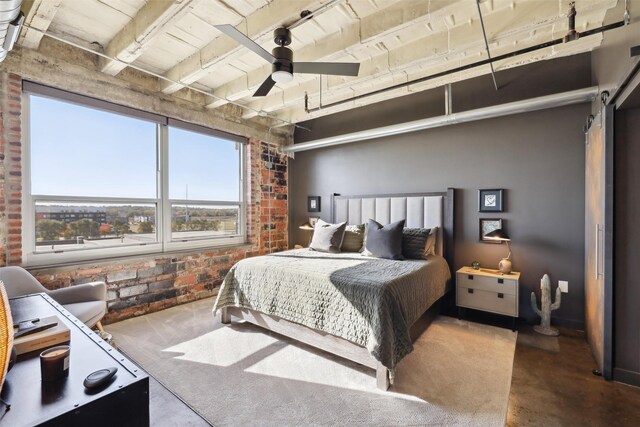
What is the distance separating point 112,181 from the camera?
359 cm

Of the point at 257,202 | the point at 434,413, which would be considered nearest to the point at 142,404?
the point at 434,413

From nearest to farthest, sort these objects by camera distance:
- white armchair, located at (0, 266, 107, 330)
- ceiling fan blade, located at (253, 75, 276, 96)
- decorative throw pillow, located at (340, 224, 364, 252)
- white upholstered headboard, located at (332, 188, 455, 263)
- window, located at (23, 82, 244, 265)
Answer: white armchair, located at (0, 266, 107, 330), ceiling fan blade, located at (253, 75, 276, 96), window, located at (23, 82, 244, 265), white upholstered headboard, located at (332, 188, 455, 263), decorative throw pillow, located at (340, 224, 364, 252)

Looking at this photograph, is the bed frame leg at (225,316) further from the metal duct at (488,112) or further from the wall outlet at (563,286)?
the wall outlet at (563,286)

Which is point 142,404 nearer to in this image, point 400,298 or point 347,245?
point 400,298

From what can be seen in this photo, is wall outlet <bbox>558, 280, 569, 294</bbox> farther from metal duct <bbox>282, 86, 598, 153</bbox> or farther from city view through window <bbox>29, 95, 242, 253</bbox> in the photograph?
city view through window <bbox>29, 95, 242, 253</bbox>

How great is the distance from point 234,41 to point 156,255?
2.76 meters

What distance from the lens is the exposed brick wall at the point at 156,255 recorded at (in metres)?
2.82

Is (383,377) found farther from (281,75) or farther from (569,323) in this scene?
(569,323)

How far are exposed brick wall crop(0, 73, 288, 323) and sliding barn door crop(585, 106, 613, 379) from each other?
4341 millimetres

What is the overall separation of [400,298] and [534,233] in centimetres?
217

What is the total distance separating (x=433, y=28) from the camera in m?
2.73

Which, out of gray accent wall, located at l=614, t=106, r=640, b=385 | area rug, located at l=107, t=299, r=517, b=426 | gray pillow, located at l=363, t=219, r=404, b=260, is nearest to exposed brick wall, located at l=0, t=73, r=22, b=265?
area rug, located at l=107, t=299, r=517, b=426

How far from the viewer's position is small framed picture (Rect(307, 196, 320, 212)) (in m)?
5.37

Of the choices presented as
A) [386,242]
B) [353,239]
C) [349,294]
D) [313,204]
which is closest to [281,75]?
[349,294]
